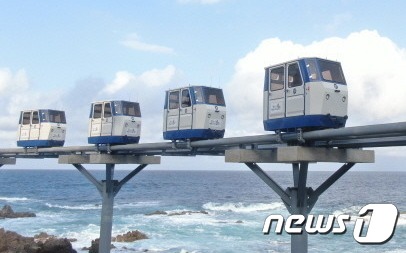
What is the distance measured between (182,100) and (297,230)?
7999 mm

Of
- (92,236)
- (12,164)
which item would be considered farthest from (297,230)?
(92,236)

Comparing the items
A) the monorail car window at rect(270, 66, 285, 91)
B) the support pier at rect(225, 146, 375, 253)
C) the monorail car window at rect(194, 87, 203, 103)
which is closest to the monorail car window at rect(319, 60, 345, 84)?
the monorail car window at rect(270, 66, 285, 91)

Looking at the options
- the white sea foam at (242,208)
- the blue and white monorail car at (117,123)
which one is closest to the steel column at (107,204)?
the blue and white monorail car at (117,123)

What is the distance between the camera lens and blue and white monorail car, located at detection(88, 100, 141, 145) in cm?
2394

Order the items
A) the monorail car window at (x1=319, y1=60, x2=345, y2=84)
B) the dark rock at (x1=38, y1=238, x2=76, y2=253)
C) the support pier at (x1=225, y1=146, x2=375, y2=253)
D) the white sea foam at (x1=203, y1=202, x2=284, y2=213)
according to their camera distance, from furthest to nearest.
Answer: the white sea foam at (x1=203, y1=202, x2=284, y2=213)
the dark rock at (x1=38, y1=238, x2=76, y2=253)
the support pier at (x1=225, y1=146, x2=375, y2=253)
the monorail car window at (x1=319, y1=60, x2=345, y2=84)

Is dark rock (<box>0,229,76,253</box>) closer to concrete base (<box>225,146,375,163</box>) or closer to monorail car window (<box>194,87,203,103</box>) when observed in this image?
monorail car window (<box>194,87,203,103</box>)

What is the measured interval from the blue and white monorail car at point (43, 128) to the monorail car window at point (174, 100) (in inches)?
459

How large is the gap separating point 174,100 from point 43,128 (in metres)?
12.5

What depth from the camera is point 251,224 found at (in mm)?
60188

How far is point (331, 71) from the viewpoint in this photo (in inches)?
572

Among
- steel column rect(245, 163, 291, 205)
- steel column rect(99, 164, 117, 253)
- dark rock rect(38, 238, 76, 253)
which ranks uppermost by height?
steel column rect(245, 163, 291, 205)

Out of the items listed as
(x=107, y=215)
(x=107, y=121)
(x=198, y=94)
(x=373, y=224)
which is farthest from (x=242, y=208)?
(x=373, y=224)

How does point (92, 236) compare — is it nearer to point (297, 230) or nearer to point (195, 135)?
point (195, 135)

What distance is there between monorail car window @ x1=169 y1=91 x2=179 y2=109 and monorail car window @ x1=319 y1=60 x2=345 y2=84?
766 cm
